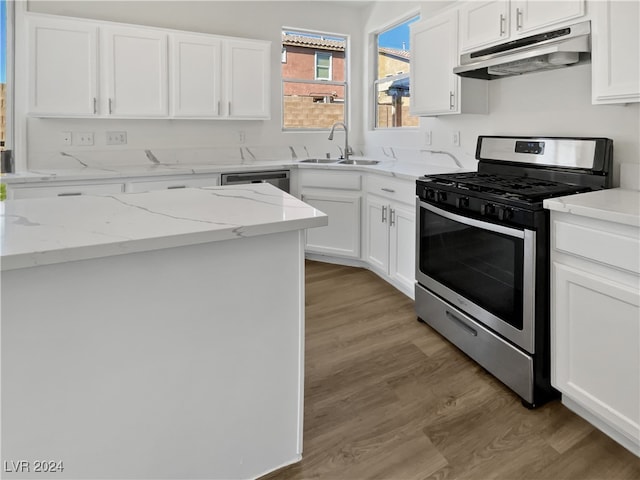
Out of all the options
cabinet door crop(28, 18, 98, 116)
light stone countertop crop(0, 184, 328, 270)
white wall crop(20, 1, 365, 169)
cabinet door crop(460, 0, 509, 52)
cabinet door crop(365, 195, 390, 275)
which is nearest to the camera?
light stone countertop crop(0, 184, 328, 270)

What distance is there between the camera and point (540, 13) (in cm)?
209

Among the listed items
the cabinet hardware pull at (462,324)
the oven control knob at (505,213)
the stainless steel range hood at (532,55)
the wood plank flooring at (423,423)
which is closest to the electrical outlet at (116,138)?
the wood plank flooring at (423,423)

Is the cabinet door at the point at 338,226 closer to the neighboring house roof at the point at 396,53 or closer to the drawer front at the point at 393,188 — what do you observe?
the drawer front at the point at 393,188

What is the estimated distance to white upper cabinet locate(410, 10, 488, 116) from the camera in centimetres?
274

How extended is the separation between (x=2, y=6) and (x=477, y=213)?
3.66 m

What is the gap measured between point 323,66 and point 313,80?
237 millimetres

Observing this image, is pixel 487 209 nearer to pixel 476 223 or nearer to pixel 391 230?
pixel 476 223

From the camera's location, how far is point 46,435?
1.07m

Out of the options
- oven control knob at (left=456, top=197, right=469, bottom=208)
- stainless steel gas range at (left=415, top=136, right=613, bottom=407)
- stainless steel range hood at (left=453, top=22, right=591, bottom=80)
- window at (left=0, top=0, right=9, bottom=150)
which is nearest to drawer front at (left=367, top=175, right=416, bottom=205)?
stainless steel gas range at (left=415, top=136, right=613, bottom=407)

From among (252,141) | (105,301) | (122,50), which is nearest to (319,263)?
(252,141)

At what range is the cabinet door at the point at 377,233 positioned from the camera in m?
3.25

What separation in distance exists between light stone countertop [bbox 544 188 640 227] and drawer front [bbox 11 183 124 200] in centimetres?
276

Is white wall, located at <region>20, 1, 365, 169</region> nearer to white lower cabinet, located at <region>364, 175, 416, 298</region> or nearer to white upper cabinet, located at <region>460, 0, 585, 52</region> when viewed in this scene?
white lower cabinet, located at <region>364, 175, 416, 298</region>

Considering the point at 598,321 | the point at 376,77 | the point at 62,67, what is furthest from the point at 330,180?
the point at 598,321
